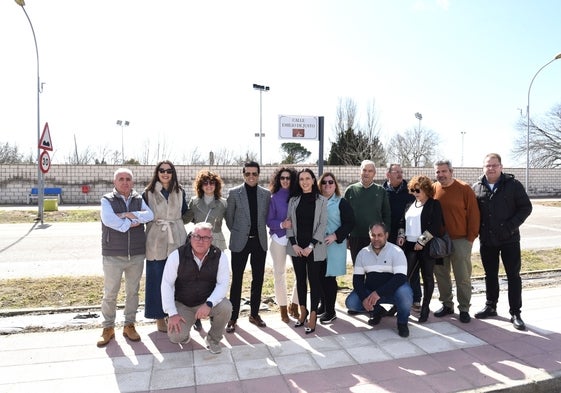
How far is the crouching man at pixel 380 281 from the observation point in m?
4.43

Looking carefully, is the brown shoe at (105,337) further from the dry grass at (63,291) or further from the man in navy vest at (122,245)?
the dry grass at (63,291)

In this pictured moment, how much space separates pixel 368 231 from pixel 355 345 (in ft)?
4.78

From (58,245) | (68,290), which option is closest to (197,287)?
(68,290)

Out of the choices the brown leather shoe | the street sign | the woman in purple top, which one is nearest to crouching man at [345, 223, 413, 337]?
the woman in purple top

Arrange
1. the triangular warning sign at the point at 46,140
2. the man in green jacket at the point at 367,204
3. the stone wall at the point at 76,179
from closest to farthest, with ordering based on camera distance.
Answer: the man in green jacket at the point at 367,204 < the triangular warning sign at the point at 46,140 < the stone wall at the point at 76,179

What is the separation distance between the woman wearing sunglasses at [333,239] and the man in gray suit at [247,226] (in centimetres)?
76

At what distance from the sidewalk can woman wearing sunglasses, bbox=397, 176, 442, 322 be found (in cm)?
55

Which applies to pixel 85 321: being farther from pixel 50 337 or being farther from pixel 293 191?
pixel 293 191

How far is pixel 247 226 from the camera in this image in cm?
457

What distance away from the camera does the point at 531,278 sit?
7004mm

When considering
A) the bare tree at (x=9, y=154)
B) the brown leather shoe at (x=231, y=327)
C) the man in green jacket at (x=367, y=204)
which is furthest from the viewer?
the bare tree at (x=9, y=154)

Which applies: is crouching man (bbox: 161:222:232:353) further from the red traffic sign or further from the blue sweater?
the red traffic sign

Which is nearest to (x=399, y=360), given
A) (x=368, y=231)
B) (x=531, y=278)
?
(x=368, y=231)

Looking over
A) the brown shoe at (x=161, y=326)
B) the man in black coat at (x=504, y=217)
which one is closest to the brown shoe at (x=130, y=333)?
the brown shoe at (x=161, y=326)
